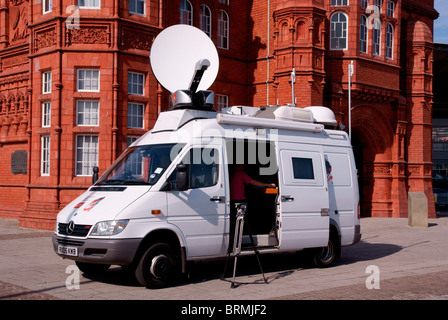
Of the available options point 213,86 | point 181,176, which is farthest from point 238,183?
point 213,86

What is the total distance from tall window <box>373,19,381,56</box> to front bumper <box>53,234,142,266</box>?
1963 cm

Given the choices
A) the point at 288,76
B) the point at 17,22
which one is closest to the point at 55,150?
the point at 17,22

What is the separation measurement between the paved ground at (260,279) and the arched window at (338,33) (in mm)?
11548

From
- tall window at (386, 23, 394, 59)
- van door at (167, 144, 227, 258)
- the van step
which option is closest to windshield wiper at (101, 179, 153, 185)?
van door at (167, 144, 227, 258)

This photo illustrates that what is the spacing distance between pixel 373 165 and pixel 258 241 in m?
18.2

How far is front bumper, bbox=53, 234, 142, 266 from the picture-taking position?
342 inches

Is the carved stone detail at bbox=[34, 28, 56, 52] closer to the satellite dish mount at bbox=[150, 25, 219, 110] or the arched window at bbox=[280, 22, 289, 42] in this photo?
the satellite dish mount at bbox=[150, 25, 219, 110]

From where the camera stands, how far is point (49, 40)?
1894 cm

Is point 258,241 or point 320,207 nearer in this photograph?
point 258,241

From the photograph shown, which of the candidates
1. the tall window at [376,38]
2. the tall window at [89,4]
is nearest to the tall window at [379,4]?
the tall window at [376,38]

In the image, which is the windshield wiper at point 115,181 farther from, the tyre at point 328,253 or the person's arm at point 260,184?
the tyre at point 328,253

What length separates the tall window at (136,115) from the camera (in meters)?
19.1

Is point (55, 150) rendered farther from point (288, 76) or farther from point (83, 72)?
point (288, 76)

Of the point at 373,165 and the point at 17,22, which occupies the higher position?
the point at 17,22
